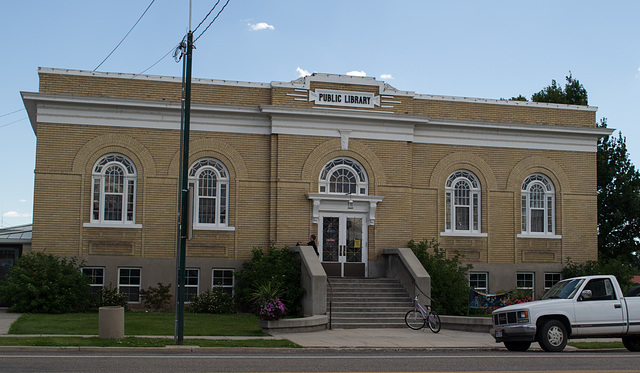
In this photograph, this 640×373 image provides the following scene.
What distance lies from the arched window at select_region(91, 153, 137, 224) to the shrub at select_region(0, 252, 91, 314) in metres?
2.17

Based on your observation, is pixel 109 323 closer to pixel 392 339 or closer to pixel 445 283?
pixel 392 339

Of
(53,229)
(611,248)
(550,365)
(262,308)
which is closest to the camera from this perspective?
(550,365)

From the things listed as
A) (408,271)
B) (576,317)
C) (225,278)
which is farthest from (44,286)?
(576,317)

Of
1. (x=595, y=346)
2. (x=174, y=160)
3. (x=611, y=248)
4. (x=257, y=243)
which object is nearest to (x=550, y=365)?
(x=595, y=346)

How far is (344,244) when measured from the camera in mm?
24891

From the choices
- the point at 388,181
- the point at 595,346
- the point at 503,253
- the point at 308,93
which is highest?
the point at 308,93

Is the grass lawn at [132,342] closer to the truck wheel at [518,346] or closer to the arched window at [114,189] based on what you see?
the truck wheel at [518,346]

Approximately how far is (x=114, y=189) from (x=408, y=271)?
1033 centimetres

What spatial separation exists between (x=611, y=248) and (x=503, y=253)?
43.3 ft

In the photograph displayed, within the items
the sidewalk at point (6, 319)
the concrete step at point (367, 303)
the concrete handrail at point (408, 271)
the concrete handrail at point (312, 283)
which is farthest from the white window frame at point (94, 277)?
the concrete handrail at point (408, 271)

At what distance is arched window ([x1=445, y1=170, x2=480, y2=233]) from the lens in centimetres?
2645

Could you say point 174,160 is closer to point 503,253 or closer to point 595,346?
point 503,253

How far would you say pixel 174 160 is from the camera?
956 inches

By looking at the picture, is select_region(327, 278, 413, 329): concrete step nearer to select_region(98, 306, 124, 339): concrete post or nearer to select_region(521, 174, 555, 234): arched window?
select_region(98, 306, 124, 339): concrete post
